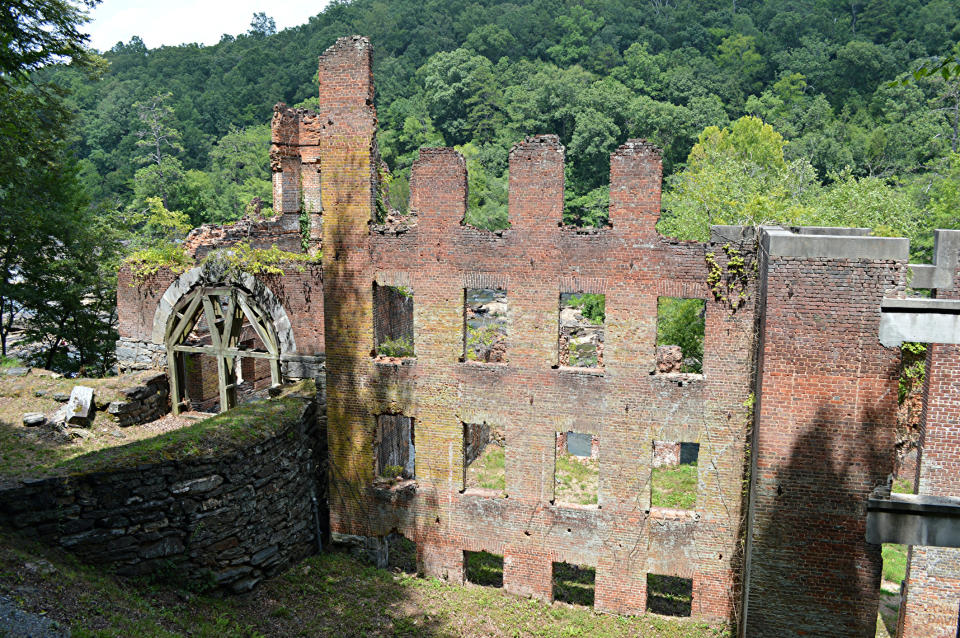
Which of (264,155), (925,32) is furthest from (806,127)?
(264,155)

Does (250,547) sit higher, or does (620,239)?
(620,239)

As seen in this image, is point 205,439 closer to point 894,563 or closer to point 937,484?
point 937,484

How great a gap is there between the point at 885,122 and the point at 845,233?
2055 inches

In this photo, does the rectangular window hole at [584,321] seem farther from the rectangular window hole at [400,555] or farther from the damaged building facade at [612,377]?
the damaged building facade at [612,377]

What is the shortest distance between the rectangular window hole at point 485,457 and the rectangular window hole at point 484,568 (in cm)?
297

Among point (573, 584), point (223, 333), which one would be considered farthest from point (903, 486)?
point (223, 333)

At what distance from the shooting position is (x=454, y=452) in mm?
14961

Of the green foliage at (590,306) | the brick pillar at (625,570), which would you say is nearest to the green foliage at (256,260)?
the brick pillar at (625,570)

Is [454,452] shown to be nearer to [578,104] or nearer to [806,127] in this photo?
[578,104]

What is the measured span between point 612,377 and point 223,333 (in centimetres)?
1003

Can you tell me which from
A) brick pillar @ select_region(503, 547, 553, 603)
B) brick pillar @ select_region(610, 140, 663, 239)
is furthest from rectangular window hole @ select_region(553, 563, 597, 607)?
brick pillar @ select_region(610, 140, 663, 239)

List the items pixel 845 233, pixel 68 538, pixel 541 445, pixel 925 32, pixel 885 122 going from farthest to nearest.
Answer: pixel 925 32 < pixel 885 122 < pixel 541 445 < pixel 845 233 < pixel 68 538

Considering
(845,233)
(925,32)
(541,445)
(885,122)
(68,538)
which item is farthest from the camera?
(925,32)

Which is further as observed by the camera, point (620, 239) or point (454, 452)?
point (454, 452)
